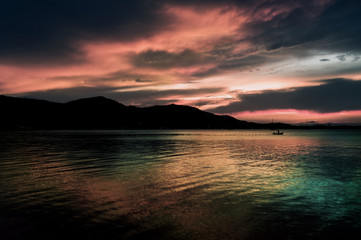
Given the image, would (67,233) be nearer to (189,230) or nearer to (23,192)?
(189,230)

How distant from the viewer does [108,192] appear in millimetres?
21281

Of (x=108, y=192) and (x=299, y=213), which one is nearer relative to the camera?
(x=299, y=213)

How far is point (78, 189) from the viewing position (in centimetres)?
2231

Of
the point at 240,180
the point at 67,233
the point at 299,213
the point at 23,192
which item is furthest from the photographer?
the point at 240,180

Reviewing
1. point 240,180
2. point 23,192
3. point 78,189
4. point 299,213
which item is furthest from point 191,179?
point 23,192

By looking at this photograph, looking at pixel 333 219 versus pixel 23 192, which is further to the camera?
pixel 23 192

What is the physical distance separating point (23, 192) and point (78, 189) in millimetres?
3983

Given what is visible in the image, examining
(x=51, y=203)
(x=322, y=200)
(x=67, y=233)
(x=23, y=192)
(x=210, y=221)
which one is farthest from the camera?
(x=23, y=192)

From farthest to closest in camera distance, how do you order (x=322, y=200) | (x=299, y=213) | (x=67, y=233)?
(x=322, y=200), (x=299, y=213), (x=67, y=233)

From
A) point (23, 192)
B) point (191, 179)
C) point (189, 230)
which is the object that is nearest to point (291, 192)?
point (191, 179)

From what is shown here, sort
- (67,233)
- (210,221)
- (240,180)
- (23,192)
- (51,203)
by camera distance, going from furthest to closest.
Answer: (240,180)
(23,192)
(51,203)
(210,221)
(67,233)

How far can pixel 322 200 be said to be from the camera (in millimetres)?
19781

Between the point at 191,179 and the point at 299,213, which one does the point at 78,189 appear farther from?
the point at 299,213

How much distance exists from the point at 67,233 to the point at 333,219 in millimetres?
14091
